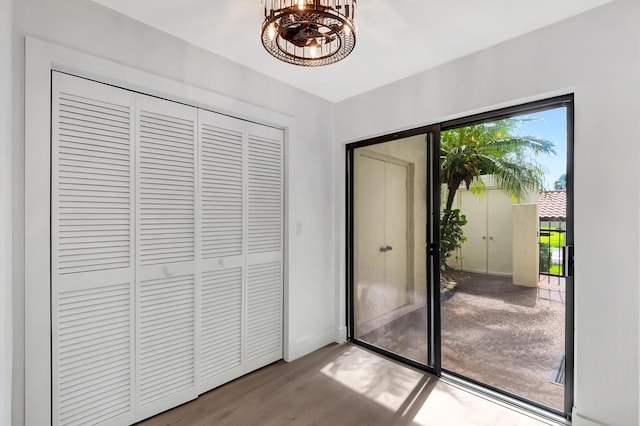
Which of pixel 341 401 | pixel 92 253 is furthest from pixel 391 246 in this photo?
pixel 92 253

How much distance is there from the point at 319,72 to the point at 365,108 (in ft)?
1.97

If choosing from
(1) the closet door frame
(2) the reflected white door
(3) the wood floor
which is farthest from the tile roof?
(1) the closet door frame

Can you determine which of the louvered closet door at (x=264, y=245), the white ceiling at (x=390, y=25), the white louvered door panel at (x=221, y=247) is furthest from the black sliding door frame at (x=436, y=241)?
the white louvered door panel at (x=221, y=247)

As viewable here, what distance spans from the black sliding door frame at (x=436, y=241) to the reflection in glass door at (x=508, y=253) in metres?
0.03

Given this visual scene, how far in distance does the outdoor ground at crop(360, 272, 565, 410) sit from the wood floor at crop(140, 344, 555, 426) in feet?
0.60

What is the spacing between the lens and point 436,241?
8.40 ft

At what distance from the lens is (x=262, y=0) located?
170 cm

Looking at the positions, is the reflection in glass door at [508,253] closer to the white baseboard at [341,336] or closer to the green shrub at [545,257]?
the green shrub at [545,257]

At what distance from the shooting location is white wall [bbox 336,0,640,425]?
168 centimetres

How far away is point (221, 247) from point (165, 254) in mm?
405

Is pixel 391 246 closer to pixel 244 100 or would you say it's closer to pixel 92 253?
pixel 244 100

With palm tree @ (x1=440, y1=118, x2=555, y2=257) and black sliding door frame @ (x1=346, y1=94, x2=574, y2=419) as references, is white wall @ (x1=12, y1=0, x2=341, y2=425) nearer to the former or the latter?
black sliding door frame @ (x1=346, y1=94, x2=574, y2=419)
